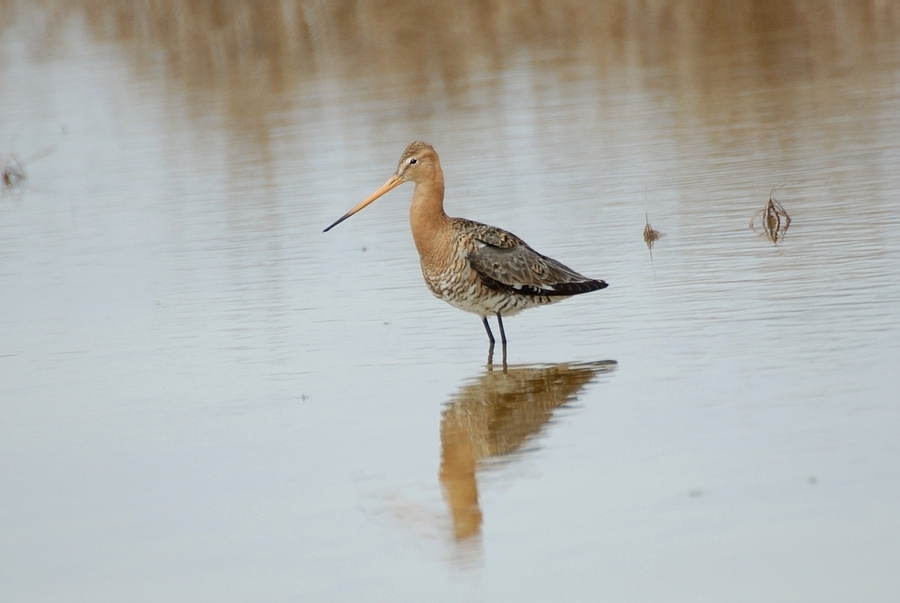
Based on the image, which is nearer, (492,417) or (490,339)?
(492,417)

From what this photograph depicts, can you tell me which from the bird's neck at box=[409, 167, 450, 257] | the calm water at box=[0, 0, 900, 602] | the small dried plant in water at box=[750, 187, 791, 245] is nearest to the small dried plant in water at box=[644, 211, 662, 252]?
the calm water at box=[0, 0, 900, 602]

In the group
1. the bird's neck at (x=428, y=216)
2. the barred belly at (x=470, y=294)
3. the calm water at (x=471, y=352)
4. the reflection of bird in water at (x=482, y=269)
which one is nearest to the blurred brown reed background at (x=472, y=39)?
the calm water at (x=471, y=352)

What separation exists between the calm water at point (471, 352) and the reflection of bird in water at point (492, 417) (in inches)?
0.9

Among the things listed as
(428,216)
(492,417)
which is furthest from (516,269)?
(492,417)

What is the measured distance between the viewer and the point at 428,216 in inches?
346

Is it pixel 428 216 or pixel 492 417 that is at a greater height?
pixel 428 216

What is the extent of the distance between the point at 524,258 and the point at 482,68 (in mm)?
11129

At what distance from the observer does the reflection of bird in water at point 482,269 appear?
8.45 m

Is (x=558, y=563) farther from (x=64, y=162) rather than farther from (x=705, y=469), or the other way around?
(x=64, y=162)

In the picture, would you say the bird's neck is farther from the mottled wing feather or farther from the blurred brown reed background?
the blurred brown reed background

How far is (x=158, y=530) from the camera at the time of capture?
234 inches

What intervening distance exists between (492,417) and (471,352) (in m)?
1.33

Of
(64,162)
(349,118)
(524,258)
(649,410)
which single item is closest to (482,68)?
(349,118)

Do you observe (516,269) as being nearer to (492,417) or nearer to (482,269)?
(482,269)
